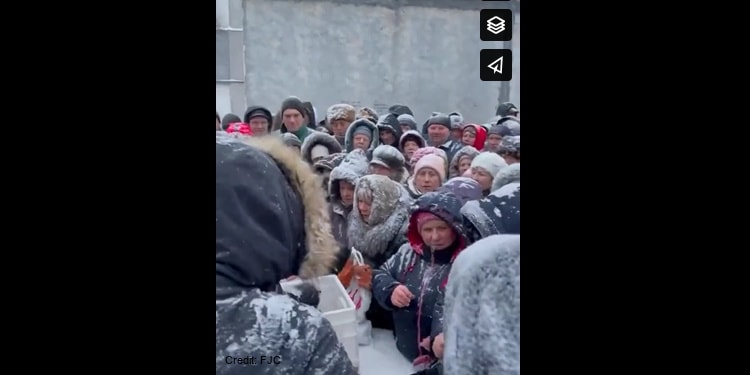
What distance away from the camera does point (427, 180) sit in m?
1.10

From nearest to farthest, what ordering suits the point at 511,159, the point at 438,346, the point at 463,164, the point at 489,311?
1. the point at 489,311
2. the point at 511,159
3. the point at 438,346
4. the point at 463,164

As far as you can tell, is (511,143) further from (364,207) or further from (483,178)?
(364,207)

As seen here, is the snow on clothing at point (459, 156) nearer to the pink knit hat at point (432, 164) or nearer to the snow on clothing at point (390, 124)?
the pink knit hat at point (432, 164)

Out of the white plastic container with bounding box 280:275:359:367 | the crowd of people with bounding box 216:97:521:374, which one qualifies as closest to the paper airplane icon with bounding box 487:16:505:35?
the crowd of people with bounding box 216:97:521:374

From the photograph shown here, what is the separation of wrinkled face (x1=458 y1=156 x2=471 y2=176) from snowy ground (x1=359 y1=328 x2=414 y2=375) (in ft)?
1.19

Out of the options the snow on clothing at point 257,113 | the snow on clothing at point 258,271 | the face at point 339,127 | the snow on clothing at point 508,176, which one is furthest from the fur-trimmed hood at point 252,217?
the snow on clothing at point 508,176

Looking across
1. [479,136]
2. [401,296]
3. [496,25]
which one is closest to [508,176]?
[479,136]

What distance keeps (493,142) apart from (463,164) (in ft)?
0.46

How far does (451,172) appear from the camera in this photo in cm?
110

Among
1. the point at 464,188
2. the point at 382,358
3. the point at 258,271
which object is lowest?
the point at 382,358

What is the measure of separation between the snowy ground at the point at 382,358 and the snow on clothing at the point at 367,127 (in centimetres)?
38

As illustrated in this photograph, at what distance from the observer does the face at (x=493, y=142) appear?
944 millimetres
